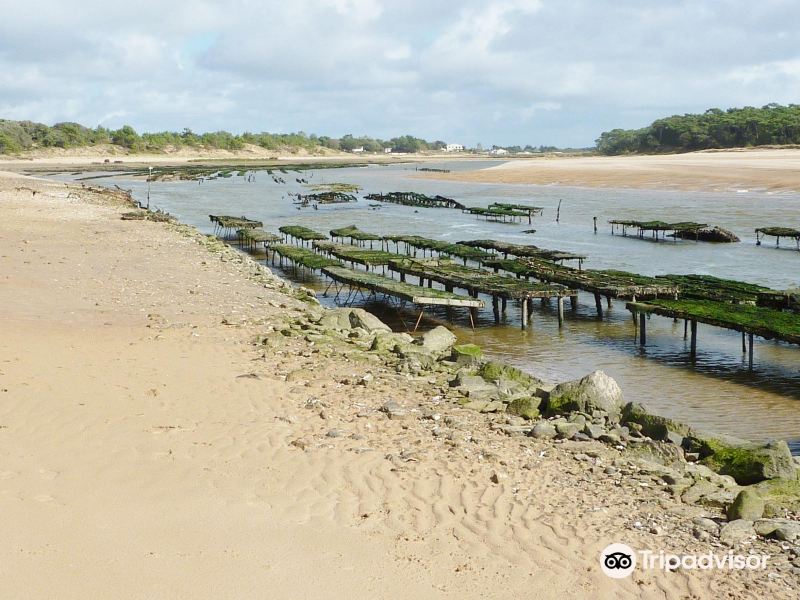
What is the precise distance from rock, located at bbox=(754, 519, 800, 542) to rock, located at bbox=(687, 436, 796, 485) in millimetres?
1663

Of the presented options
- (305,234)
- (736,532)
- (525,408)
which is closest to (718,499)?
(736,532)

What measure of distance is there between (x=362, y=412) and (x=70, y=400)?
4000 millimetres

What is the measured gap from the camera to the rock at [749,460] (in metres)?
9.02

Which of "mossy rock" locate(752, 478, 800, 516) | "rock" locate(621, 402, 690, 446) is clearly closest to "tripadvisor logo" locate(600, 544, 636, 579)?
"mossy rock" locate(752, 478, 800, 516)

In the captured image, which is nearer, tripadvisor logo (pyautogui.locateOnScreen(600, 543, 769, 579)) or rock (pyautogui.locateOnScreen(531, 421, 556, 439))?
tripadvisor logo (pyautogui.locateOnScreen(600, 543, 769, 579))

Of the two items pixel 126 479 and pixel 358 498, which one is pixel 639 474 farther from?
pixel 126 479

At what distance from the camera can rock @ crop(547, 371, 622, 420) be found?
11320 mm

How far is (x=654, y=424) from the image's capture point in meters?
10.7

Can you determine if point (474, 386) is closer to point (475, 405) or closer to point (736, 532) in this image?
point (475, 405)

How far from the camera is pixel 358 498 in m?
7.77

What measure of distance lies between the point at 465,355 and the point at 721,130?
100m

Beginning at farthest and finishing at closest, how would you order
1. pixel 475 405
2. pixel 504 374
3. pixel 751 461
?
pixel 504 374, pixel 475 405, pixel 751 461

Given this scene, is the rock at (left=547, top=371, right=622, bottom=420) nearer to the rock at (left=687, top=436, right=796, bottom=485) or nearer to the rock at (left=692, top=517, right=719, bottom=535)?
the rock at (left=687, top=436, right=796, bottom=485)

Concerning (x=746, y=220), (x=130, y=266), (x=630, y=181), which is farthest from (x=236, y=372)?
(x=630, y=181)
